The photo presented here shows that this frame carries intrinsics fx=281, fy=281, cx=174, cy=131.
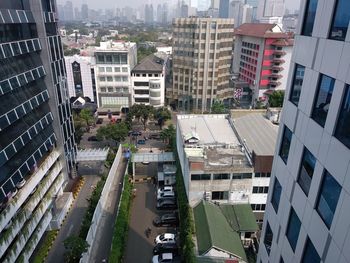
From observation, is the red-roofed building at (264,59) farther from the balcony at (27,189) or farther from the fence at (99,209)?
the balcony at (27,189)

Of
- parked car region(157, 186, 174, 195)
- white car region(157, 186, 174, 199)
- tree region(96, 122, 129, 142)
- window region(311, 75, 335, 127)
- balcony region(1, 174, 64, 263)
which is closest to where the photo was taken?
window region(311, 75, 335, 127)

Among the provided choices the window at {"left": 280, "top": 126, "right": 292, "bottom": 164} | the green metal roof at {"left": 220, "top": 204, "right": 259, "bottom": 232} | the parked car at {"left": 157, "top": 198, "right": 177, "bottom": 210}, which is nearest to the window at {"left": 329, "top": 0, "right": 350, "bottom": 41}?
the window at {"left": 280, "top": 126, "right": 292, "bottom": 164}

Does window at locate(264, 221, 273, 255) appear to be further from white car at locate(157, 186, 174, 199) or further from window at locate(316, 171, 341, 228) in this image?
white car at locate(157, 186, 174, 199)

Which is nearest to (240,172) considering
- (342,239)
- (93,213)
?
(93,213)

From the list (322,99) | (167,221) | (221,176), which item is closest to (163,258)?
(167,221)

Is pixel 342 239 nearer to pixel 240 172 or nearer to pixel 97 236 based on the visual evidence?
pixel 240 172

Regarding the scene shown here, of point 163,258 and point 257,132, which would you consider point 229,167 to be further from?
point 163,258
